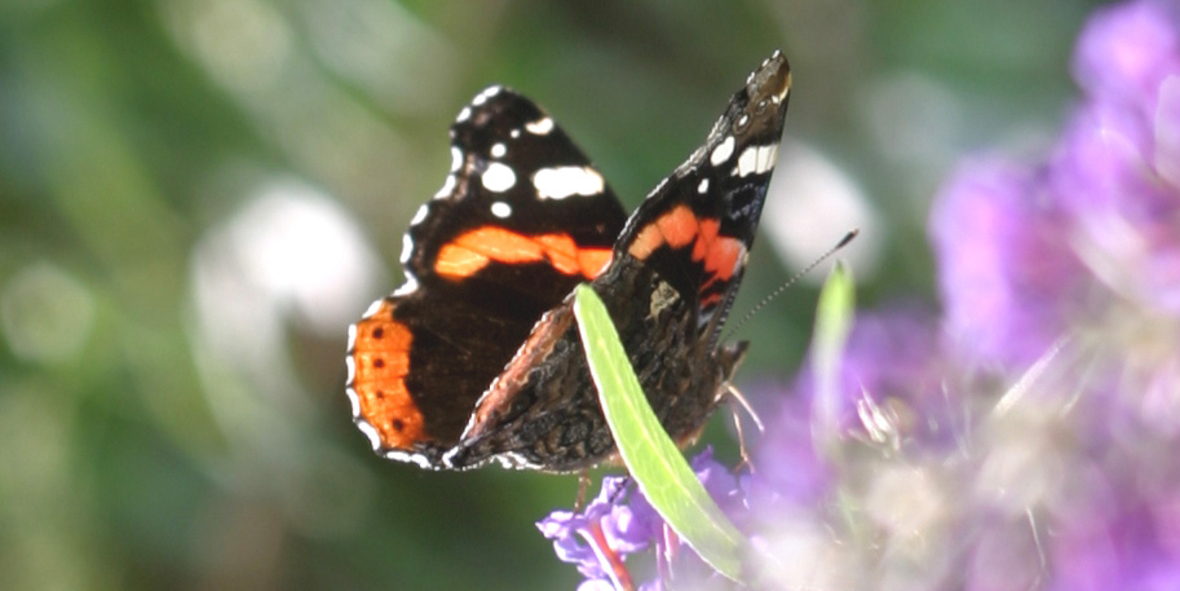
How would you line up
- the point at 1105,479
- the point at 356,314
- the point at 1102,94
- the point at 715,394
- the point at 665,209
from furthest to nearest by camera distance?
1. the point at 356,314
2. the point at 715,394
3. the point at 665,209
4. the point at 1102,94
5. the point at 1105,479

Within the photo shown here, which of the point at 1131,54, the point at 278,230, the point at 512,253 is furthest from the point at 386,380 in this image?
the point at 278,230

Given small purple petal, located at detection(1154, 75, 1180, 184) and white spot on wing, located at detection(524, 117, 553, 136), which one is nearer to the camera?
small purple petal, located at detection(1154, 75, 1180, 184)

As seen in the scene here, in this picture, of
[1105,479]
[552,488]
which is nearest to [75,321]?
[552,488]

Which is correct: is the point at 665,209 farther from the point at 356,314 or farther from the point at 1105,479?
the point at 356,314

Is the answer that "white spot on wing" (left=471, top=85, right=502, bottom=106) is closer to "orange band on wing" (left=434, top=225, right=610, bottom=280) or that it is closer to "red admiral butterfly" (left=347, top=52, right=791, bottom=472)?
"red admiral butterfly" (left=347, top=52, right=791, bottom=472)

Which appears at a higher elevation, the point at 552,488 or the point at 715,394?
the point at 552,488

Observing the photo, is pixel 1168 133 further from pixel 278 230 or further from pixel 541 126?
pixel 278 230

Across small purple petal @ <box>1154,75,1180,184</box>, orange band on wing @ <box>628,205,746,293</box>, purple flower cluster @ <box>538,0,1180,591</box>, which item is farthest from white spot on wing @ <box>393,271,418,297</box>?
small purple petal @ <box>1154,75,1180,184</box>
